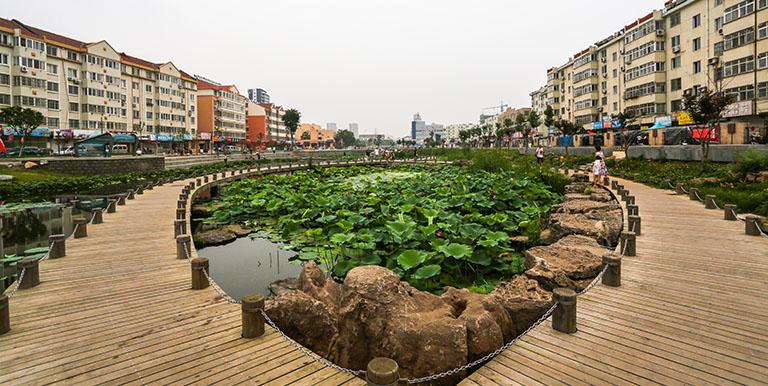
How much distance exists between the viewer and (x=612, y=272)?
5160mm

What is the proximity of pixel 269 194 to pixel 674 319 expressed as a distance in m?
13.5

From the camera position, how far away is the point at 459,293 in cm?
471

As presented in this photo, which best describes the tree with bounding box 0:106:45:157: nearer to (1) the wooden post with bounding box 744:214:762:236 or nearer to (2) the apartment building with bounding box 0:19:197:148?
(2) the apartment building with bounding box 0:19:197:148

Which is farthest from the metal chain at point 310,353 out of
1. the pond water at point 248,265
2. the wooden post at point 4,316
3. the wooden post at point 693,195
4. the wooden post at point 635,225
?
the wooden post at point 693,195

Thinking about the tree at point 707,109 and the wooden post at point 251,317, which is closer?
the wooden post at point 251,317

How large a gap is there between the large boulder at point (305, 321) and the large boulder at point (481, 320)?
138 cm

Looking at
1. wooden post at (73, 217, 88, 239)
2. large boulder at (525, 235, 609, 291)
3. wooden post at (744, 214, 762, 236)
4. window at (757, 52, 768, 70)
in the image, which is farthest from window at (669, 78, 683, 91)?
wooden post at (73, 217, 88, 239)

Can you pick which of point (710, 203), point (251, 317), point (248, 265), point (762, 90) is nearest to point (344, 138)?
point (762, 90)

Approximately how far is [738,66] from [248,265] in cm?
3347

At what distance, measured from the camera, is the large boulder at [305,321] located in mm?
4305

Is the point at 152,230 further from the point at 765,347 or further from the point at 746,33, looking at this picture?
the point at 746,33

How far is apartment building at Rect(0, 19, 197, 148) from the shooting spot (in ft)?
113

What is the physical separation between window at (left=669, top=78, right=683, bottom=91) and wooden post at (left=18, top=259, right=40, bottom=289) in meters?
41.6

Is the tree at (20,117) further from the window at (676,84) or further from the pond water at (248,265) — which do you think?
the window at (676,84)
